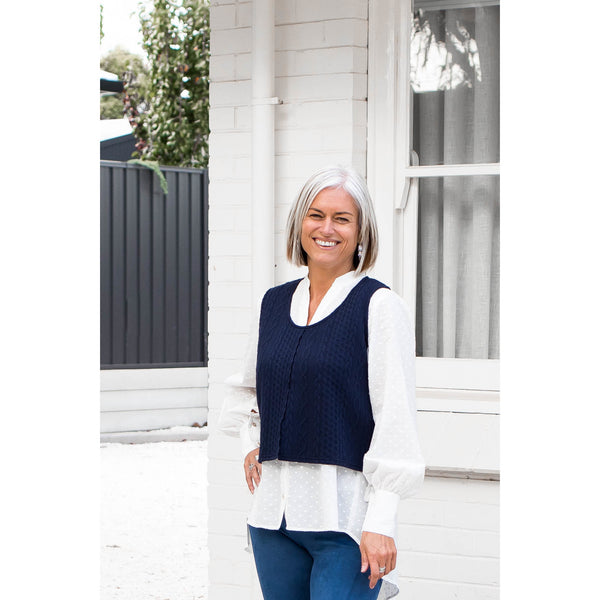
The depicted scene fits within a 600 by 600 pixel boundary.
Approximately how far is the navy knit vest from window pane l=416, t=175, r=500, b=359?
1400 mm

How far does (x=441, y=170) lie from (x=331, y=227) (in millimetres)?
1432

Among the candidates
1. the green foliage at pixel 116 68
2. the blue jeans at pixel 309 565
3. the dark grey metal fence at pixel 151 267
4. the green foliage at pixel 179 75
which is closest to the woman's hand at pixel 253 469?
the blue jeans at pixel 309 565

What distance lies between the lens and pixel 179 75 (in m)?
12.7

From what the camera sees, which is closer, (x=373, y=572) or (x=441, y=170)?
(x=373, y=572)

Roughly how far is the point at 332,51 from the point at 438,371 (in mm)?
1204

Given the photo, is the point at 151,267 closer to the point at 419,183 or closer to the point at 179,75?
the point at 179,75

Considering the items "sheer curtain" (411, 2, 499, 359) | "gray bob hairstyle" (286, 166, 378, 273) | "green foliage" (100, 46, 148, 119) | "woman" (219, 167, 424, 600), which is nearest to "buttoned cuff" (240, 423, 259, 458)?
"woman" (219, 167, 424, 600)

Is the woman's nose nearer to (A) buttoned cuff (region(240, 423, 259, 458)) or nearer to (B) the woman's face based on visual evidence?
(B) the woman's face

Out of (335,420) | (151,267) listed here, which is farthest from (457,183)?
(151,267)

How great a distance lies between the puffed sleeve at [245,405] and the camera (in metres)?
2.34

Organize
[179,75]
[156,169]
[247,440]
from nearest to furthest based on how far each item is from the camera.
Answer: [247,440]
[156,169]
[179,75]

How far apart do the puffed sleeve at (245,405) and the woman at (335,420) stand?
13 centimetres

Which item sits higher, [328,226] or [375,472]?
[328,226]
